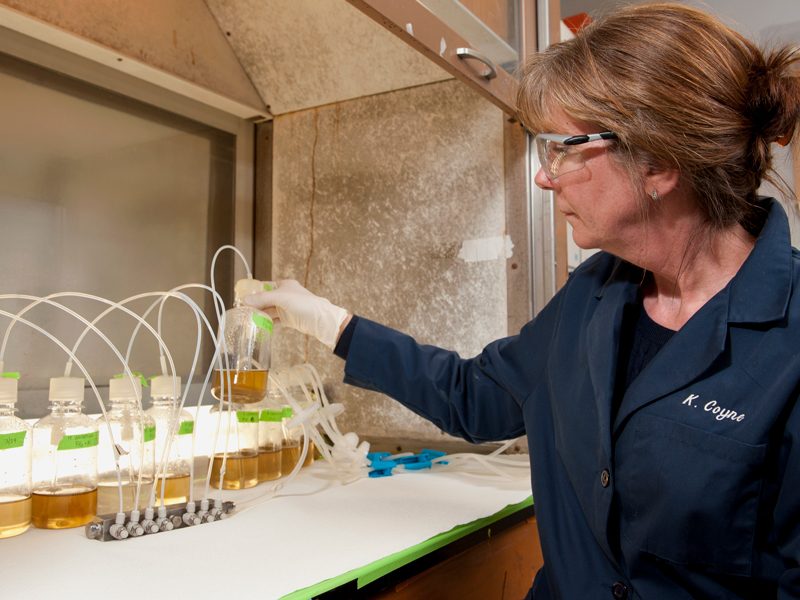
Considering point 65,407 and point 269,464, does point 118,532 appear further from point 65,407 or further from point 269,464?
point 269,464

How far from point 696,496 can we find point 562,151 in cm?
48

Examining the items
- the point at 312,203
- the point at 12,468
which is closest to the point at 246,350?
the point at 12,468

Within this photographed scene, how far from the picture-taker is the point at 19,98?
1341 mm

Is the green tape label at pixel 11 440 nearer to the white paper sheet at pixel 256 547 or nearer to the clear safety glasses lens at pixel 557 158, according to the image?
the white paper sheet at pixel 256 547

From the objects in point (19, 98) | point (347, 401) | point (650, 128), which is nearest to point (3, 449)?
point (19, 98)

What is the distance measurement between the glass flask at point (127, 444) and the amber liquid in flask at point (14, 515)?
0.14 metres

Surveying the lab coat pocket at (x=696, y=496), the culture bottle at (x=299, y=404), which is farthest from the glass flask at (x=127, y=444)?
the lab coat pocket at (x=696, y=496)

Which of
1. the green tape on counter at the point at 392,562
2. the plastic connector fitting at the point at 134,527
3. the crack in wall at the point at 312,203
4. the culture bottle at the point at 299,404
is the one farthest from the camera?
the crack in wall at the point at 312,203

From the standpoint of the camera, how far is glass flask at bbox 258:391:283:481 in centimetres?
140

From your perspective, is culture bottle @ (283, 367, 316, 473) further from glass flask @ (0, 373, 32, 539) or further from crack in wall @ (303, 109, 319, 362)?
glass flask @ (0, 373, 32, 539)

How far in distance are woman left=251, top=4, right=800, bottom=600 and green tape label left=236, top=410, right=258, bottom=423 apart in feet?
1.94

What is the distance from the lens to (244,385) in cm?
119

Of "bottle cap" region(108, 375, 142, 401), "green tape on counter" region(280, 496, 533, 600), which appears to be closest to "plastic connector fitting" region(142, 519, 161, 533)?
"bottle cap" region(108, 375, 142, 401)

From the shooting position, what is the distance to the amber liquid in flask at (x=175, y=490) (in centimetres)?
117
